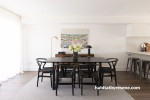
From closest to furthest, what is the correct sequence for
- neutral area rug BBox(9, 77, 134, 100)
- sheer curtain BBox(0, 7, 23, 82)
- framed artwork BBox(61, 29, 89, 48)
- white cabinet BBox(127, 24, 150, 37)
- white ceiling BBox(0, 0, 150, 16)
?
neutral area rug BBox(9, 77, 134, 100)
white ceiling BBox(0, 0, 150, 16)
sheer curtain BBox(0, 7, 23, 82)
white cabinet BBox(127, 24, 150, 37)
framed artwork BBox(61, 29, 89, 48)

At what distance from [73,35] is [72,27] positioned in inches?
15.0

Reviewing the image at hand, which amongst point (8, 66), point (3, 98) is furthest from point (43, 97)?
point (8, 66)

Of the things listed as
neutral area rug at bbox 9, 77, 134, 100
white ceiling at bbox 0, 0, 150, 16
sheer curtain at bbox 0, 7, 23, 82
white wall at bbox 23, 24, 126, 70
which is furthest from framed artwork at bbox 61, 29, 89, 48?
neutral area rug at bbox 9, 77, 134, 100

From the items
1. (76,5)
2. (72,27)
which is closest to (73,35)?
(72,27)

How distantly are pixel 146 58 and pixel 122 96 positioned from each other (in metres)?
2.36

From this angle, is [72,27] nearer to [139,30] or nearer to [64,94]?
[139,30]

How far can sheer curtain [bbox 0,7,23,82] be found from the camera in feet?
12.9

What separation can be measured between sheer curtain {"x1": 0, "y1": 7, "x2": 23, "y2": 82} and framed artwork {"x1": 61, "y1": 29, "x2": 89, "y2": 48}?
1947mm

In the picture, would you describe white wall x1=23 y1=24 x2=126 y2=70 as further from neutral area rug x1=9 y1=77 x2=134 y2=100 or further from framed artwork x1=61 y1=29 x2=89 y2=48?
neutral area rug x1=9 y1=77 x2=134 y2=100

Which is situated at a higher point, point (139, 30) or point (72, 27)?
point (72, 27)

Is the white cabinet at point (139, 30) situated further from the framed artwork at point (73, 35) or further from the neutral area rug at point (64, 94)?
the neutral area rug at point (64, 94)

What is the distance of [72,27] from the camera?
5.55m

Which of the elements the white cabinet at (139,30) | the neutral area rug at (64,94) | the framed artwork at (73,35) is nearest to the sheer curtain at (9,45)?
the neutral area rug at (64,94)

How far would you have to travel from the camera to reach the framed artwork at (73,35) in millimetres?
5534
